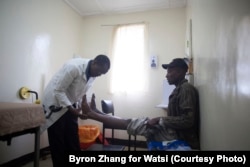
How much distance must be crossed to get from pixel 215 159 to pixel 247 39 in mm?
438

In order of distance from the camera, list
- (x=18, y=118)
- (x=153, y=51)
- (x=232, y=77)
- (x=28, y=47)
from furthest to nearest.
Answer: (x=153, y=51) → (x=28, y=47) → (x=18, y=118) → (x=232, y=77)

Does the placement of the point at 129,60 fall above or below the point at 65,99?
above

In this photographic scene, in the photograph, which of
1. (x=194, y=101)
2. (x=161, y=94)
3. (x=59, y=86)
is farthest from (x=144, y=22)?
(x=194, y=101)

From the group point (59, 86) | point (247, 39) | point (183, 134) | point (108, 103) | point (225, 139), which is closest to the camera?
point (247, 39)

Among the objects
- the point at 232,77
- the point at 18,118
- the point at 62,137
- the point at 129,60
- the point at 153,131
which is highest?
the point at 129,60

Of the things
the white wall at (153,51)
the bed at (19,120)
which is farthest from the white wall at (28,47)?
the bed at (19,120)

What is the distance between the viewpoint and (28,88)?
2.23 metres

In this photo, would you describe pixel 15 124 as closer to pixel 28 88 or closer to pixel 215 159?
pixel 215 159

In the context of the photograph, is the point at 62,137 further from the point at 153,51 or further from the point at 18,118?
the point at 153,51

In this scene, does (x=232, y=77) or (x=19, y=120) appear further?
(x=19, y=120)

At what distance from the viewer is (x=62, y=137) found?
1680 millimetres

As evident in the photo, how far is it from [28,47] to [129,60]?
5.23 ft

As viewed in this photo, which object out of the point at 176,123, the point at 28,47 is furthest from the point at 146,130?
the point at 28,47

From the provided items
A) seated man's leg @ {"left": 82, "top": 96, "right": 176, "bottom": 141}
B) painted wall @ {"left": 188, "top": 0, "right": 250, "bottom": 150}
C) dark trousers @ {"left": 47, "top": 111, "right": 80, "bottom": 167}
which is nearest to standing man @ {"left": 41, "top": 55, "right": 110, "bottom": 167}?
dark trousers @ {"left": 47, "top": 111, "right": 80, "bottom": 167}
